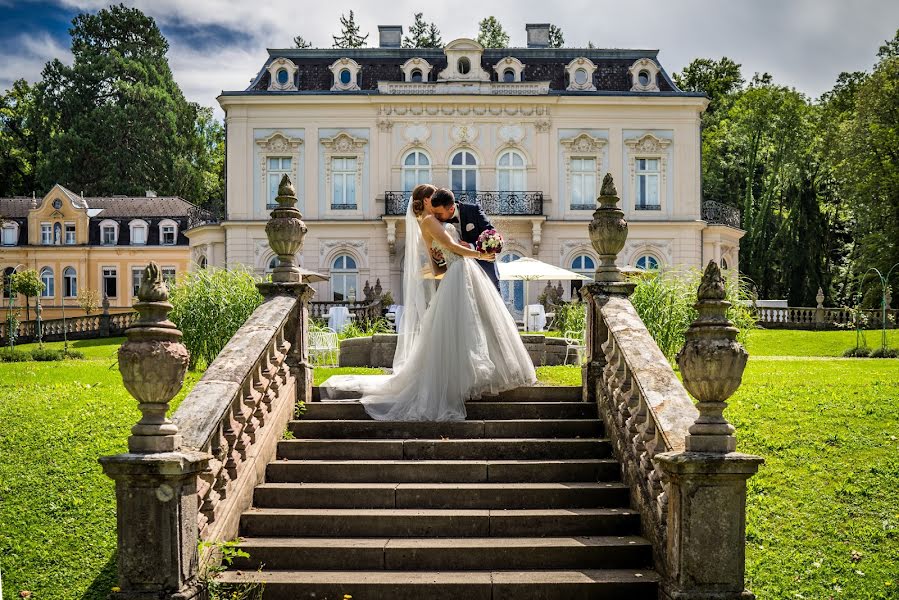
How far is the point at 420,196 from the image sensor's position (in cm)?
863

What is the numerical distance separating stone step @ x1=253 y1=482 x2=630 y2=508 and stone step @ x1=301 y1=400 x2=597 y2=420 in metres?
1.21

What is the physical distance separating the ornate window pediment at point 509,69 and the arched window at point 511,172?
285cm

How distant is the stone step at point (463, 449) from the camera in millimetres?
7375

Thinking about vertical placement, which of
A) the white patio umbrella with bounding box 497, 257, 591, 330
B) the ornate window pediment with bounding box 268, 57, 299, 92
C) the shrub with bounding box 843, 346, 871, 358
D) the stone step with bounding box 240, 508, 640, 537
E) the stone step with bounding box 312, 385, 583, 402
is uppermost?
the ornate window pediment with bounding box 268, 57, 299, 92

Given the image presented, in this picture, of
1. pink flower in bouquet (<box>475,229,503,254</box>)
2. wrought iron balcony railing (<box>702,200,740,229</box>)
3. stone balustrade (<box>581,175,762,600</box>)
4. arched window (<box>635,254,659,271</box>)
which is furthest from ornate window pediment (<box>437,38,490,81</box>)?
stone balustrade (<box>581,175,762,600</box>)

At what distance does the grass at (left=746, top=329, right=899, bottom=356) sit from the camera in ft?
74.1

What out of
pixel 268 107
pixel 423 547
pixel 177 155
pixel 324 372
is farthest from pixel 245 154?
pixel 423 547

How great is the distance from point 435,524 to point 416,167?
91.5 ft

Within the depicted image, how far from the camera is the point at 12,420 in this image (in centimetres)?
980

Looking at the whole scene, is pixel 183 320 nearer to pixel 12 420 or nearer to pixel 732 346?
pixel 12 420

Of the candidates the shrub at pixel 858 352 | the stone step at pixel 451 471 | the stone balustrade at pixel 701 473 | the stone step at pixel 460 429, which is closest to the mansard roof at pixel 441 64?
the shrub at pixel 858 352

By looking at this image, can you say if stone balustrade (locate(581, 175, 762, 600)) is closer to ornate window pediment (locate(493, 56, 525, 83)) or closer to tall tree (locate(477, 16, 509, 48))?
ornate window pediment (locate(493, 56, 525, 83))

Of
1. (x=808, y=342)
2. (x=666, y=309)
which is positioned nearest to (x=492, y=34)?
(x=808, y=342)

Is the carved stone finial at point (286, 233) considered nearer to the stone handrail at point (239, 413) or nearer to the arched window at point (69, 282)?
the stone handrail at point (239, 413)
